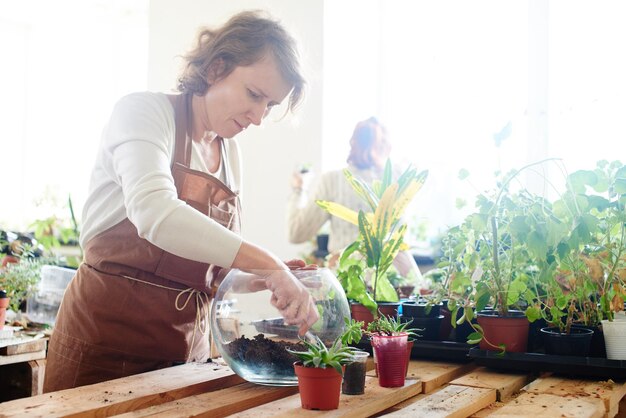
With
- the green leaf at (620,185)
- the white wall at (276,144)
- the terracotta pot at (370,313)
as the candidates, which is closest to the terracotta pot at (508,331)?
the terracotta pot at (370,313)

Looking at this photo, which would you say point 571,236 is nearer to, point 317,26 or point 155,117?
point 155,117

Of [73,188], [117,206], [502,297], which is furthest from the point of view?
[73,188]

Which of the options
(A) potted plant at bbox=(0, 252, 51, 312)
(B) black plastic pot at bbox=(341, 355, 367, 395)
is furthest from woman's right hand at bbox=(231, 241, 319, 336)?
(A) potted plant at bbox=(0, 252, 51, 312)

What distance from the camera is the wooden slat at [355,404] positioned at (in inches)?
44.5

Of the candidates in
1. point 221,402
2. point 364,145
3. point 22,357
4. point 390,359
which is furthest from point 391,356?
point 364,145

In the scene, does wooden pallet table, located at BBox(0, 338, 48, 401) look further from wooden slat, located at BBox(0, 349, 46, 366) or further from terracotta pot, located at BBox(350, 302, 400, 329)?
terracotta pot, located at BBox(350, 302, 400, 329)

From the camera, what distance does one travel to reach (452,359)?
5.39ft

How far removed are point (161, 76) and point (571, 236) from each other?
15.2 ft

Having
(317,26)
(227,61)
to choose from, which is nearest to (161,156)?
(227,61)

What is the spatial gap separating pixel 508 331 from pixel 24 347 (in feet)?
5.02

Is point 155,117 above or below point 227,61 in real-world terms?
below

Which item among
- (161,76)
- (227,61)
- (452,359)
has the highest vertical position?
(161,76)

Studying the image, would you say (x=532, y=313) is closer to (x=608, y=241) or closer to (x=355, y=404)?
(x=608, y=241)

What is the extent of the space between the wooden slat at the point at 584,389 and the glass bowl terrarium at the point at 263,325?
1.31ft
